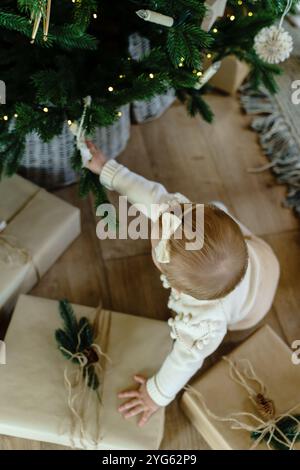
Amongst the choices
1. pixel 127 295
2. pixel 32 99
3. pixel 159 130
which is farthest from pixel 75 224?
pixel 159 130

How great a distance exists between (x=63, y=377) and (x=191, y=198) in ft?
1.96

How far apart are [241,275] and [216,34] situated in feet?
1.61

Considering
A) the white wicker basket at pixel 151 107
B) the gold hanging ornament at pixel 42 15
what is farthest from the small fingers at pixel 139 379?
the white wicker basket at pixel 151 107

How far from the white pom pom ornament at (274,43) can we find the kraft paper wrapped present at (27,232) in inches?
20.6

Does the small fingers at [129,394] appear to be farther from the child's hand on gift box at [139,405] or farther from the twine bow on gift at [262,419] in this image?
the twine bow on gift at [262,419]

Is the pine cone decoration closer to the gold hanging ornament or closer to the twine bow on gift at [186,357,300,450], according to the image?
the twine bow on gift at [186,357,300,450]

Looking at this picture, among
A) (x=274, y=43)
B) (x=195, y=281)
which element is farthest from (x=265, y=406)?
(x=274, y=43)

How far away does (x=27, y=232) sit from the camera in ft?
3.53

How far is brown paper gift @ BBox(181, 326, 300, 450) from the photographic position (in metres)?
0.93

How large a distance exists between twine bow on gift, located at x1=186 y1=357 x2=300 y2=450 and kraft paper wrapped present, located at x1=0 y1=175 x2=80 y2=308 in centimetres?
42

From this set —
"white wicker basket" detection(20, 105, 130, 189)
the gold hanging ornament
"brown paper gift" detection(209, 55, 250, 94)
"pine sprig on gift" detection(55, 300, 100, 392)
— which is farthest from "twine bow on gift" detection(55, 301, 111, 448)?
"brown paper gift" detection(209, 55, 250, 94)

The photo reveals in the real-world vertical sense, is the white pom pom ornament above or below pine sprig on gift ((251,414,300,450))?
above

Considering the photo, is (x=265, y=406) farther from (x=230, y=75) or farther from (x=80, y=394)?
(x=230, y=75)
